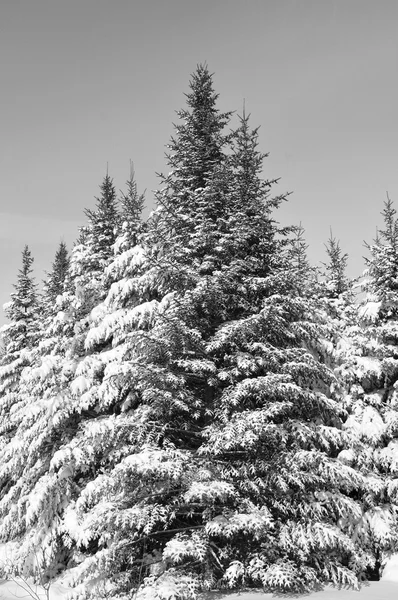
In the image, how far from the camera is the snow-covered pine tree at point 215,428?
956cm

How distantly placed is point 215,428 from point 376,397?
28.3ft

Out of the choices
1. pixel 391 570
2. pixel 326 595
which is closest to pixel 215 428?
pixel 326 595

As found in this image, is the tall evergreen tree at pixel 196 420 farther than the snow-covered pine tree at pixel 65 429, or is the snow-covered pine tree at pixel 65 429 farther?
the snow-covered pine tree at pixel 65 429

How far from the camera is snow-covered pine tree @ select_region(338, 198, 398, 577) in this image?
14.2 m

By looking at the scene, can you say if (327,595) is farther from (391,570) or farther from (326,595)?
(391,570)

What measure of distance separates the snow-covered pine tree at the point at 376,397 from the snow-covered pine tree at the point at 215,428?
1302 mm

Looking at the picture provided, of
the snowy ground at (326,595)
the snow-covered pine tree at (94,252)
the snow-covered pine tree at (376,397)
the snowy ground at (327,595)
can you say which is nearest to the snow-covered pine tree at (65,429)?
the snow-covered pine tree at (94,252)

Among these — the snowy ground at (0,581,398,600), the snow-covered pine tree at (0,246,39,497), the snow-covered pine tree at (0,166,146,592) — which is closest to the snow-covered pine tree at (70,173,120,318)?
the snow-covered pine tree at (0,166,146,592)

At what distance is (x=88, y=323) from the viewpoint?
17.4 meters

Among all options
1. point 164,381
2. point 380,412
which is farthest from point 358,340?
point 164,381

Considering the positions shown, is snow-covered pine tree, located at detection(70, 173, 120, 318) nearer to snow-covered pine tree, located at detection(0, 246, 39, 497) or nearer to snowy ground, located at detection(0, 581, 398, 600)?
snow-covered pine tree, located at detection(0, 246, 39, 497)

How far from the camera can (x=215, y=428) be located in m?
10.6

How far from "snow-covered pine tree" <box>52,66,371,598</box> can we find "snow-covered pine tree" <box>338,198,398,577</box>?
1.30 m

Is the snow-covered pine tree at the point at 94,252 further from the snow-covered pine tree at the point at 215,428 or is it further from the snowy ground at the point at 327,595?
the snowy ground at the point at 327,595
